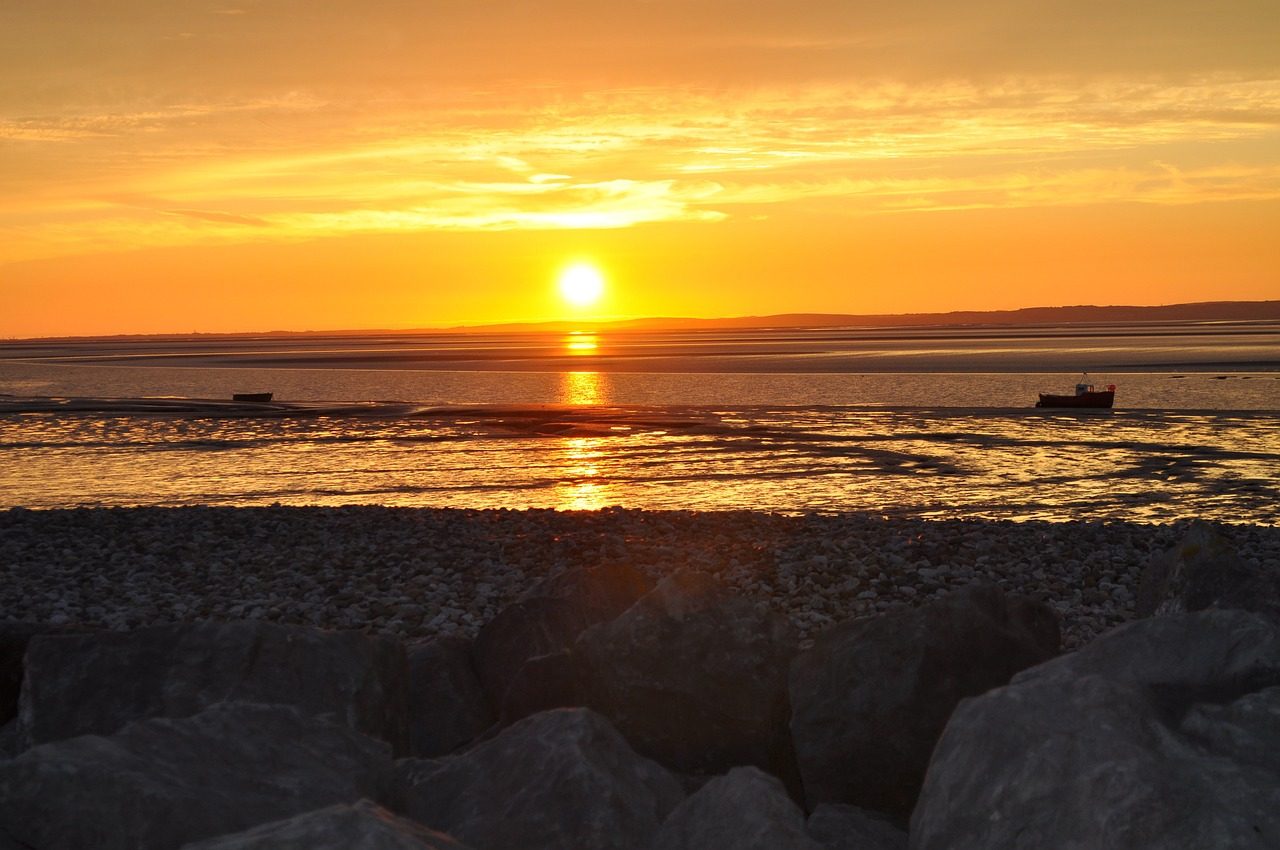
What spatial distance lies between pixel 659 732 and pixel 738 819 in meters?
2.02

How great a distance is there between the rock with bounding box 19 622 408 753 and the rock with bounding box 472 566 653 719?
1171 mm

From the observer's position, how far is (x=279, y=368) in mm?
113562

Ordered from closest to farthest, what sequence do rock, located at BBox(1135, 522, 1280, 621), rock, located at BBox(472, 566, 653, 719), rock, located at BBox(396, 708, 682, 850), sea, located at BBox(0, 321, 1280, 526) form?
rock, located at BBox(396, 708, 682, 850), rock, located at BBox(1135, 522, 1280, 621), rock, located at BBox(472, 566, 653, 719), sea, located at BBox(0, 321, 1280, 526)

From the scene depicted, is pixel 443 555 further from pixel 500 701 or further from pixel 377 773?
pixel 377 773

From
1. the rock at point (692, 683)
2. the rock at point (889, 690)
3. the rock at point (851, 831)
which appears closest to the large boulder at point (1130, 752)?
the rock at point (851, 831)

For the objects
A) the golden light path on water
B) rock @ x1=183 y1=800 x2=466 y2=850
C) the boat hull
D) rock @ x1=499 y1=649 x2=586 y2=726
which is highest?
rock @ x1=183 y1=800 x2=466 y2=850

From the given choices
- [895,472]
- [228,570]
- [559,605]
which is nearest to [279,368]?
[895,472]

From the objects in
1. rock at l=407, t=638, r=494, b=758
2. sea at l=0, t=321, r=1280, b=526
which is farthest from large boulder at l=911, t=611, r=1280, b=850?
sea at l=0, t=321, r=1280, b=526

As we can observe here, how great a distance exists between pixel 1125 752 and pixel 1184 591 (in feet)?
10.4

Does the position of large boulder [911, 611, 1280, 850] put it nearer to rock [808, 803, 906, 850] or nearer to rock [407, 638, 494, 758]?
rock [808, 803, 906, 850]

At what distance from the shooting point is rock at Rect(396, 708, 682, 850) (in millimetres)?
A: 5039

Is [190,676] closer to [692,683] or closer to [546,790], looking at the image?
[546,790]

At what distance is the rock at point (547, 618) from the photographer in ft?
25.4

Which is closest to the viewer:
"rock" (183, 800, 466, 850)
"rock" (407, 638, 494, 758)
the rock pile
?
"rock" (183, 800, 466, 850)
